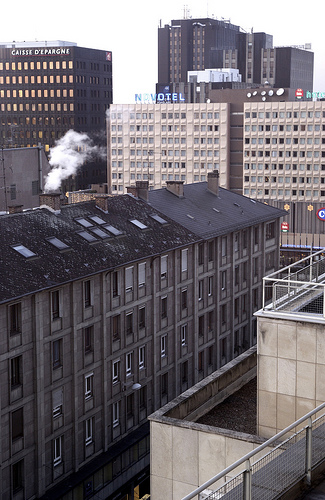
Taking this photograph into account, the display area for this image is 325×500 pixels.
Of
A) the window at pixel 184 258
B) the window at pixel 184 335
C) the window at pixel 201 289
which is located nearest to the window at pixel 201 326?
the window at pixel 201 289

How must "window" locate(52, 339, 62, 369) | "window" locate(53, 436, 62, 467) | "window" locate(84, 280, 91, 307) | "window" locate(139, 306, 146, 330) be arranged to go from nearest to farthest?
"window" locate(52, 339, 62, 369) < "window" locate(53, 436, 62, 467) < "window" locate(84, 280, 91, 307) < "window" locate(139, 306, 146, 330)

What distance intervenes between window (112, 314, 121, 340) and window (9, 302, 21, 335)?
10.3m

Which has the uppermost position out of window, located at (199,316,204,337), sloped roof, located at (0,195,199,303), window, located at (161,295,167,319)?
sloped roof, located at (0,195,199,303)

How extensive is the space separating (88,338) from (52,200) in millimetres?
10901

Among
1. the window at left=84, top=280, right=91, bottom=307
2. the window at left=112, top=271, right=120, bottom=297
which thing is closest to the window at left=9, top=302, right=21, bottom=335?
the window at left=84, top=280, right=91, bottom=307

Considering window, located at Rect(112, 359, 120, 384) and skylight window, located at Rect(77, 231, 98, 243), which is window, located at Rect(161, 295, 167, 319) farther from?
skylight window, located at Rect(77, 231, 98, 243)

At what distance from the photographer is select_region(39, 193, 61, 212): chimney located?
5443 centimetres

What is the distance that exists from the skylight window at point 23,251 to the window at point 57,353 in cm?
580

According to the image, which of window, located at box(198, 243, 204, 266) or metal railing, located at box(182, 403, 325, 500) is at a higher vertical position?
metal railing, located at box(182, 403, 325, 500)

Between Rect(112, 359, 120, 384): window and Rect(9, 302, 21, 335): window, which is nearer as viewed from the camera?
Rect(9, 302, 21, 335): window

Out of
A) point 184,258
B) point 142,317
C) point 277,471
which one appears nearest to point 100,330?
point 142,317

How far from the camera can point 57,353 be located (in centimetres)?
4775

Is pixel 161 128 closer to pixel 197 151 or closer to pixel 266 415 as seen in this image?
pixel 197 151

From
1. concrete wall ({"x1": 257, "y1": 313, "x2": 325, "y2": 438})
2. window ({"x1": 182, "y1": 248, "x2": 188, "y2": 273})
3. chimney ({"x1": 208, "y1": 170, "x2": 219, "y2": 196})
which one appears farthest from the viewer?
chimney ({"x1": 208, "y1": 170, "x2": 219, "y2": 196})
